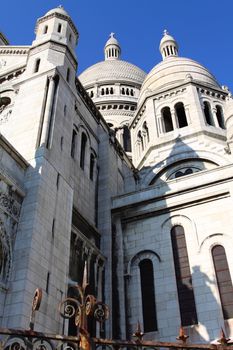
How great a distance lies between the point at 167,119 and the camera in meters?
29.1

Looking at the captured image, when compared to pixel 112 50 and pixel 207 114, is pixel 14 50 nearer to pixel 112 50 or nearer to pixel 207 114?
pixel 207 114

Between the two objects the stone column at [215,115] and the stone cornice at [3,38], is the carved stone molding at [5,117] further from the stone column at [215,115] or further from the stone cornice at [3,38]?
the stone column at [215,115]

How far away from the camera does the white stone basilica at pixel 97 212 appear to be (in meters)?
13.2

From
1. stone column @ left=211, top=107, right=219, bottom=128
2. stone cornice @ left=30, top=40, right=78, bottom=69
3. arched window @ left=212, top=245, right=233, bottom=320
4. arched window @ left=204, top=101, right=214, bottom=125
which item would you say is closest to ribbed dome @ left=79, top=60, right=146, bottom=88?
arched window @ left=204, top=101, right=214, bottom=125

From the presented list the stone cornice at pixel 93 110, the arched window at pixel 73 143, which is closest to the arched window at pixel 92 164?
the arched window at pixel 73 143

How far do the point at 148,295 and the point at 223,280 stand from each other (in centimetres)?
321

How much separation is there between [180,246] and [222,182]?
11.3 ft

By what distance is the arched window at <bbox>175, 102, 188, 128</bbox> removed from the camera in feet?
93.6

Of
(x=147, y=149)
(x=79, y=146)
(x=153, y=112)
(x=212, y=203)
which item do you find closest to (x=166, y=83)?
(x=153, y=112)

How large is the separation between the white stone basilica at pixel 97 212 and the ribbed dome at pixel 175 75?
16.0 ft

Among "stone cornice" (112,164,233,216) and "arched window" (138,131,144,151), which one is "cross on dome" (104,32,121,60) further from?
"stone cornice" (112,164,233,216)

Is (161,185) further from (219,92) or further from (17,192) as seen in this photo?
(219,92)

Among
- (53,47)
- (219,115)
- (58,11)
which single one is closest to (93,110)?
(53,47)

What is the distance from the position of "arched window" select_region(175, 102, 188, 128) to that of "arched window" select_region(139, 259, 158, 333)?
1337 centimetres
